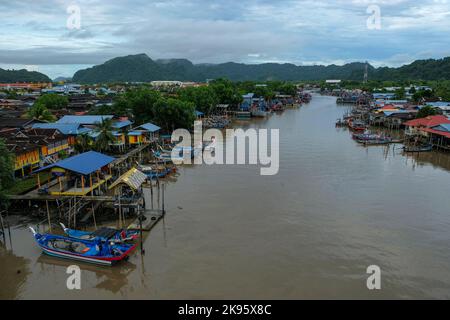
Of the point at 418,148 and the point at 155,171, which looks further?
the point at 418,148

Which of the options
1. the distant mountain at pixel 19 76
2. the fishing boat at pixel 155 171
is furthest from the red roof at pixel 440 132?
Answer: the distant mountain at pixel 19 76

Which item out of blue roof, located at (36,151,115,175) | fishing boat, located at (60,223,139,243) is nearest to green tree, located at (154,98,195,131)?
blue roof, located at (36,151,115,175)

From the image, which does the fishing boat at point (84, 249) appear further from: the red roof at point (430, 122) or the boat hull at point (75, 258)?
the red roof at point (430, 122)

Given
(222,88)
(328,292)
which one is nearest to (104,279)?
(328,292)

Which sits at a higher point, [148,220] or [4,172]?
[4,172]

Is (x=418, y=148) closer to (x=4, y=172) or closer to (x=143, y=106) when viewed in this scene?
(x=143, y=106)

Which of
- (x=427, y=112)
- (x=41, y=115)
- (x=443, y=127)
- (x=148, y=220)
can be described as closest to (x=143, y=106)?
(x=41, y=115)

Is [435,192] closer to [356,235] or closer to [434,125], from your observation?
[356,235]
